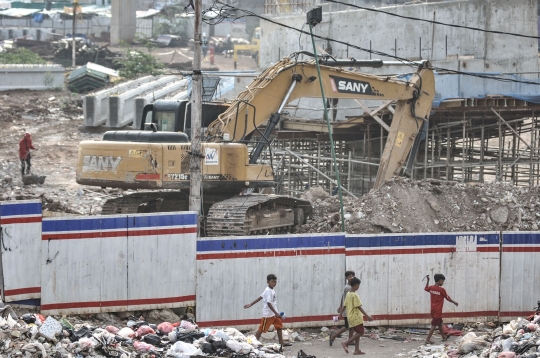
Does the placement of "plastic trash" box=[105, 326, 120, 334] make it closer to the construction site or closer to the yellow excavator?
the construction site

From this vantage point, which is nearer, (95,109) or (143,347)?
(143,347)

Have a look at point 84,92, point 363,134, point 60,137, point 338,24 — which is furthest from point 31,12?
point 363,134

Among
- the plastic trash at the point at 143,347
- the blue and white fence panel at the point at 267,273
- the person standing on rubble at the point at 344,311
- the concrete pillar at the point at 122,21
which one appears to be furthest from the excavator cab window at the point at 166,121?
the concrete pillar at the point at 122,21

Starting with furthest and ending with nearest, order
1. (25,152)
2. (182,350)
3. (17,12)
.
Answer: (17,12), (25,152), (182,350)

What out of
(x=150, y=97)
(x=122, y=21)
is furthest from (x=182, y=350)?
(x=122, y=21)

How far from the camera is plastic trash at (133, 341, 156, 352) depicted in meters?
11.9

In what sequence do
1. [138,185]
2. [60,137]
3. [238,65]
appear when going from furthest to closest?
[238,65] → [60,137] → [138,185]

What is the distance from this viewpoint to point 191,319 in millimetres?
14414

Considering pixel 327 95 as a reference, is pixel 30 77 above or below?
above

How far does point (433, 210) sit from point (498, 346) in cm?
738

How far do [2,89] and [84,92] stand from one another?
3.97 metres

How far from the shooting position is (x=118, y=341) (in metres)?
12.1

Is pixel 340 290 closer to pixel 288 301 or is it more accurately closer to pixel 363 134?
pixel 288 301

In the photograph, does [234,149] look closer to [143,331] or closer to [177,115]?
[177,115]
